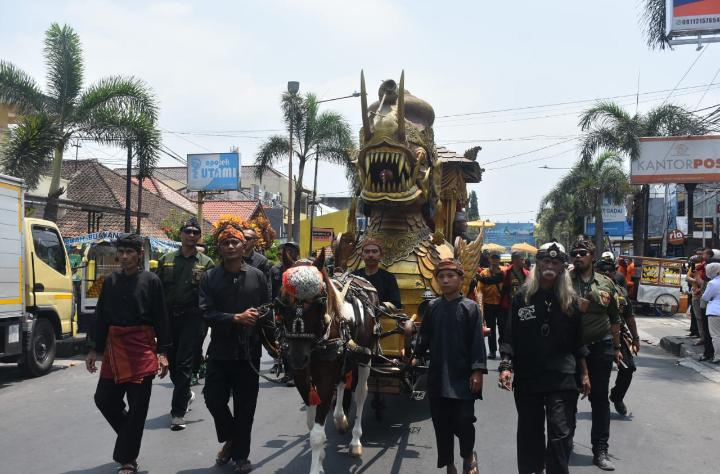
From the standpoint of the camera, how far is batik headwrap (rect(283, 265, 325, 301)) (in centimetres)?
451

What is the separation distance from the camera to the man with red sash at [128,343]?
5.09m

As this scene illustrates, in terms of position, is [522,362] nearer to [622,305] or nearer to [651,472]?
[651,472]

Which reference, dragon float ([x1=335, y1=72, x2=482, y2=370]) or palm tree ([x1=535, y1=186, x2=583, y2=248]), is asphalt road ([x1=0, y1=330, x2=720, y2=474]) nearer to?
dragon float ([x1=335, y1=72, x2=482, y2=370])

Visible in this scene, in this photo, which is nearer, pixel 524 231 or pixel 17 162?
pixel 17 162

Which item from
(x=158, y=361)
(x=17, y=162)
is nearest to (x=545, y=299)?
(x=158, y=361)

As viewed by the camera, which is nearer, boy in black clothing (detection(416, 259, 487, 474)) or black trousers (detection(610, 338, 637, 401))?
boy in black clothing (detection(416, 259, 487, 474))

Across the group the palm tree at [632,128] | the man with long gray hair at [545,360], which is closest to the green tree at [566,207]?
the palm tree at [632,128]

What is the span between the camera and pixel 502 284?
10773 millimetres

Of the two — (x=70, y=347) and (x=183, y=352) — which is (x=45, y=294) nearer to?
(x=70, y=347)

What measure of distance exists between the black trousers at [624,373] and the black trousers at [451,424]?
2777mm

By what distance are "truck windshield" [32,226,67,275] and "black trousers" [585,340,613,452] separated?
8703 mm

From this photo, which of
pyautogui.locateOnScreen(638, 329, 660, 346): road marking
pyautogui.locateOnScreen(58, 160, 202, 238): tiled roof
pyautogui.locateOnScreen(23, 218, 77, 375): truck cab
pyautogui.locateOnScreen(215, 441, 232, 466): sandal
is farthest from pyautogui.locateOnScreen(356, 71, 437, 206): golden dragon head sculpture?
pyautogui.locateOnScreen(58, 160, 202, 238): tiled roof

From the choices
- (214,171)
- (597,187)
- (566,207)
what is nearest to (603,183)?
(597,187)

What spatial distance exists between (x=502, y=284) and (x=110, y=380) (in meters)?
7.12
